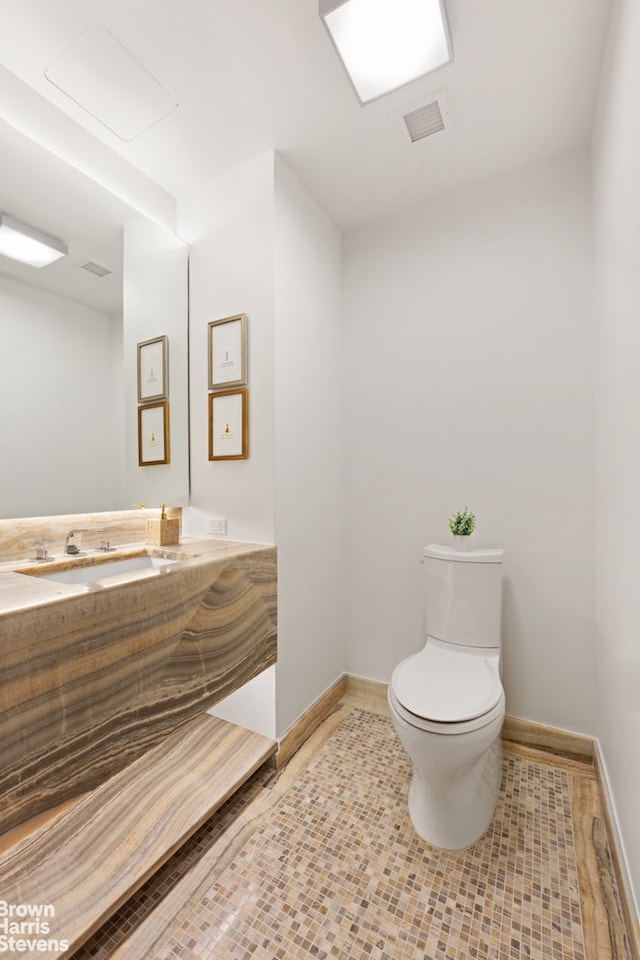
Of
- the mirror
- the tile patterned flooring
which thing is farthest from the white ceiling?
the tile patterned flooring

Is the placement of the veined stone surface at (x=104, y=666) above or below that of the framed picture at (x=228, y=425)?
below

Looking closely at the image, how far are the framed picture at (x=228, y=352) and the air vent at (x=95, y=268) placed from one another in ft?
1.44

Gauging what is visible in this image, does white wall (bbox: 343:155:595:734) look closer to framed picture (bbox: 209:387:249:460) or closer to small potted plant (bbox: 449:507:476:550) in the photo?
small potted plant (bbox: 449:507:476:550)

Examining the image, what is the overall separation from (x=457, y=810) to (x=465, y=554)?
0.89 meters

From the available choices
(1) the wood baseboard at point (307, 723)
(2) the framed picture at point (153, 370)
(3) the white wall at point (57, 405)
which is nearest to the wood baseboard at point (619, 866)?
(1) the wood baseboard at point (307, 723)

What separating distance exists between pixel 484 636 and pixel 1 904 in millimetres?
1668

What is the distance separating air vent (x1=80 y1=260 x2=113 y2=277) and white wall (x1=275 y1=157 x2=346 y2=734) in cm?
68

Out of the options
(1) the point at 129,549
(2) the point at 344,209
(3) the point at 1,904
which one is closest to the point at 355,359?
(2) the point at 344,209

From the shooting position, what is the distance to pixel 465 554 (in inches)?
71.2

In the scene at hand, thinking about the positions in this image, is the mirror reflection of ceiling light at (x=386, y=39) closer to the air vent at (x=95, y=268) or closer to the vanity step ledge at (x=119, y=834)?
the air vent at (x=95, y=268)

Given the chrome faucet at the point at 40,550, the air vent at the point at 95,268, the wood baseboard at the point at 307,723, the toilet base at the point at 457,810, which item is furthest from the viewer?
the wood baseboard at the point at 307,723

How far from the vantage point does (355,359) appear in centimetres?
229

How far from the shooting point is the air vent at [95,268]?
1615 millimetres

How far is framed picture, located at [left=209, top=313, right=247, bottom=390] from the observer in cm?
179
